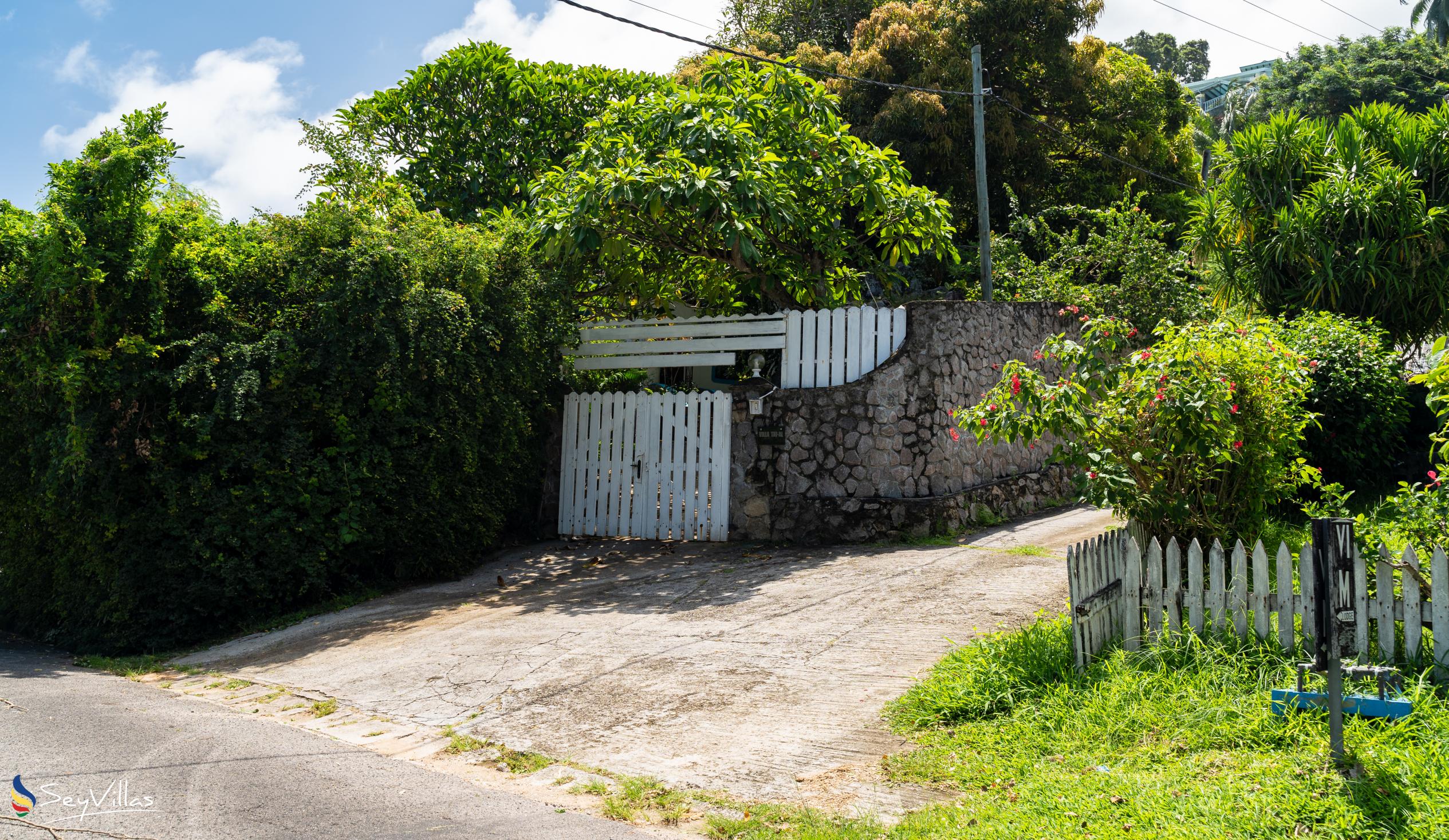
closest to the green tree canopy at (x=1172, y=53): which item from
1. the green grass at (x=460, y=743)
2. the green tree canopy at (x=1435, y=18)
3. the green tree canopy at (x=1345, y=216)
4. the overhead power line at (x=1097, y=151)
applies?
the green tree canopy at (x=1435, y=18)

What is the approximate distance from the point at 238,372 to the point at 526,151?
844 centimetres

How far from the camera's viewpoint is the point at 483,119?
664 inches

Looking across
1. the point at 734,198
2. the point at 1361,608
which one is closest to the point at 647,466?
the point at 734,198

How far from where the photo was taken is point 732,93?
1273cm

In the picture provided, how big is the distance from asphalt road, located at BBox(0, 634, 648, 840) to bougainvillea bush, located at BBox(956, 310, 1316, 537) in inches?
147

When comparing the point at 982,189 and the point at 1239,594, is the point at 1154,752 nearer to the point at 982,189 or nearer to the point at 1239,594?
the point at 1239,594

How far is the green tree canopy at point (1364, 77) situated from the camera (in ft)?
130

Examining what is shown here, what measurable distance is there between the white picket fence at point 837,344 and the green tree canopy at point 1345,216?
4.94m

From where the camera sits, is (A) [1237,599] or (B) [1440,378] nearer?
(B) [1440,378]

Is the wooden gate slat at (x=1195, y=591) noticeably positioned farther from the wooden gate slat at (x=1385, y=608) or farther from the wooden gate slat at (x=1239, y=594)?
the wooden gate slat at (x=1385, y=608)

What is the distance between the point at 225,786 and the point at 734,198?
798 centimetres

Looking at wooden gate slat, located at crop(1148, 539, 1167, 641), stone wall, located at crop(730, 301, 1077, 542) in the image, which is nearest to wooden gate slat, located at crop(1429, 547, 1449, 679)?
wooden gate slat, located at crop(1148, 539, 1167, 641)

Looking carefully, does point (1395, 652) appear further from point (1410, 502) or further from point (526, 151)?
point (526, 151)

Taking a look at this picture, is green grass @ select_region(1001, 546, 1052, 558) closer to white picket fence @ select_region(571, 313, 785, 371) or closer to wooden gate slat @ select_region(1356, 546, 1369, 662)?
white picket fence @ select_region(571, 313, 785, 371)
